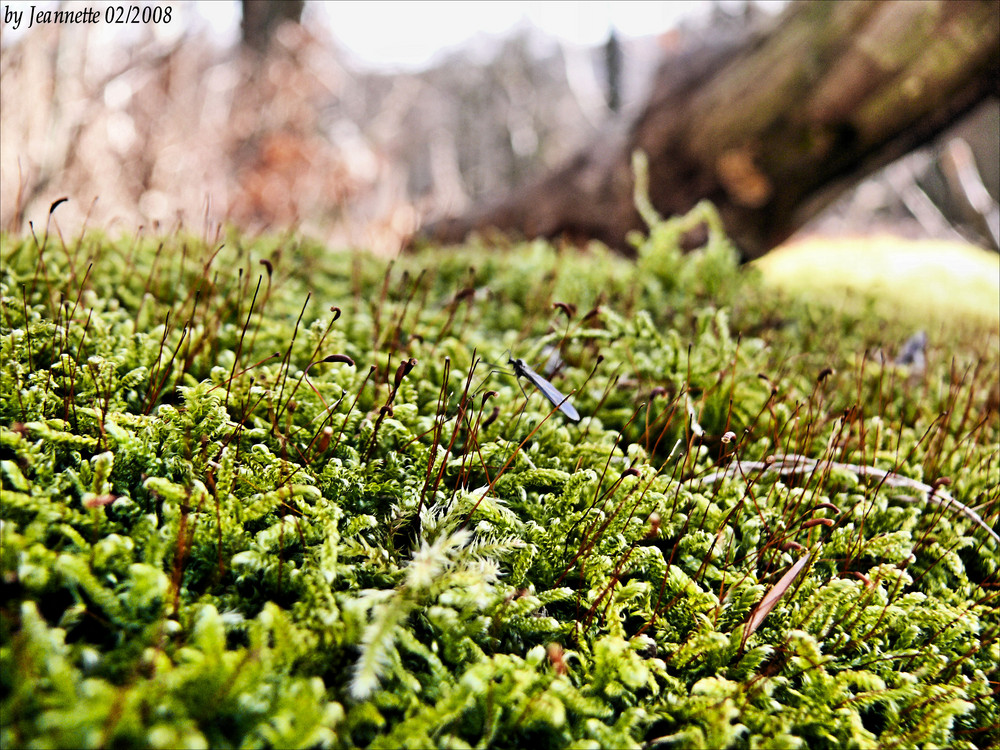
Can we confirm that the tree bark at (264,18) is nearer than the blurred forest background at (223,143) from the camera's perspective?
No

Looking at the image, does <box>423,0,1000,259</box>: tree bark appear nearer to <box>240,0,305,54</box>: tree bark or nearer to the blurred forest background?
the blurred forest background

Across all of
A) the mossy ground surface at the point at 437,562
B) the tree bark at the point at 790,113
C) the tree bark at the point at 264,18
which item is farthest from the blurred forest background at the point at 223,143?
the mossy ground surface at the point at 437,562

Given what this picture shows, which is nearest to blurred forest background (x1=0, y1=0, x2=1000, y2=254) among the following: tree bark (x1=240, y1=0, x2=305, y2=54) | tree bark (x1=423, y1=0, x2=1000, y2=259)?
tree bark (x1=240, y1=0, x2=305, y2=54)

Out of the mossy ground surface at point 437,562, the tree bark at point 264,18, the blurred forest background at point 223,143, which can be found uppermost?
the tree bark at point 264,18

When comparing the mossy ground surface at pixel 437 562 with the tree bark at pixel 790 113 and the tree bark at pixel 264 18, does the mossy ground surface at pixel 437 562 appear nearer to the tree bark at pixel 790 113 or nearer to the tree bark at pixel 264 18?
the tree bark at pixel 790 113

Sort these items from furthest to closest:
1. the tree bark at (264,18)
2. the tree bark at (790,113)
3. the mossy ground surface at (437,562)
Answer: the tree bark at (264,18)
the tree bark at (790,113)
the mossy ground surface at (437,562)

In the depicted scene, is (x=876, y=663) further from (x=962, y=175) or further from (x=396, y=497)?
(x=962, y=175)

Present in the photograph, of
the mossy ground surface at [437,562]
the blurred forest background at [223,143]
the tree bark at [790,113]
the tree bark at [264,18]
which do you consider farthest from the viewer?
the tree bark at [264,18]
